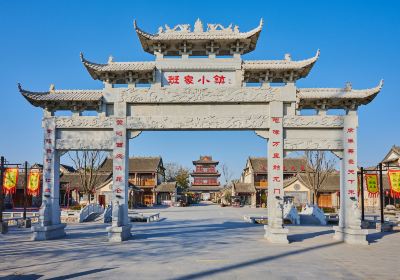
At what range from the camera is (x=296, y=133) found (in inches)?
503

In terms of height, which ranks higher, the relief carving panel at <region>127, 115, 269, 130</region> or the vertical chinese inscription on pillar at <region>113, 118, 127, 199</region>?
the relief carving panel at <region>127, 115, 269, 130</region>

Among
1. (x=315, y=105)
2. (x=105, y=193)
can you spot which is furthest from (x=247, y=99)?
(x=105, y=193)

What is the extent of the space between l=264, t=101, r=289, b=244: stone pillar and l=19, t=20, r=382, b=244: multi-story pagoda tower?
35 mm

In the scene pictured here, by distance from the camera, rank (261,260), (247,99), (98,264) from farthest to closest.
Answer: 1. (247,99)
2. (261,260)
3. (98,264)

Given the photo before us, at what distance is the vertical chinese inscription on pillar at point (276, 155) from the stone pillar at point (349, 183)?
230 cm

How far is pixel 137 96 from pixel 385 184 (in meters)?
33.5

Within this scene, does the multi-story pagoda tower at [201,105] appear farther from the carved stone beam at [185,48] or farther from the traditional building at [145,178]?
the traditional building at [145,178]

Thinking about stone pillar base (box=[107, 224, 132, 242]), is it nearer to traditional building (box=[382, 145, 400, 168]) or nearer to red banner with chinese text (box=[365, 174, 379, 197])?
red banner with chinese text (box=[365, 174, 379, 197])

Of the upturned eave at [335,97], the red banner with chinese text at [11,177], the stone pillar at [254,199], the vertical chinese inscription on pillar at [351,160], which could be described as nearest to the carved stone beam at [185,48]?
the upturned eave at [335,97]

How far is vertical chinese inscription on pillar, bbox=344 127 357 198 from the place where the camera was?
1238 cm

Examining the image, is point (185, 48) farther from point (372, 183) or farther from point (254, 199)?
point (254, 199)

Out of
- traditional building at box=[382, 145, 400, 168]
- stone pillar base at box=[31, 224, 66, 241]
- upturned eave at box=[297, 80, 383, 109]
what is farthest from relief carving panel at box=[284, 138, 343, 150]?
traditional building at box=[382, 145, 400, 168]

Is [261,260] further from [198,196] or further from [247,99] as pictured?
[198,196]

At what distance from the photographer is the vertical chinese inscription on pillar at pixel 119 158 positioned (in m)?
12.5
